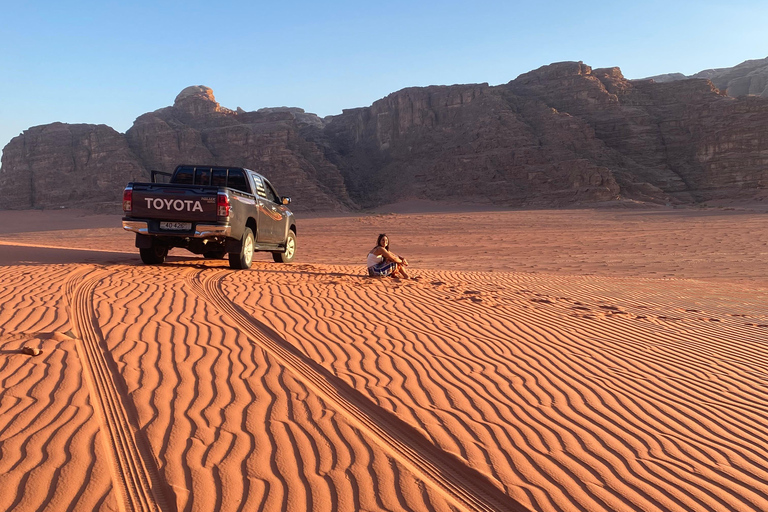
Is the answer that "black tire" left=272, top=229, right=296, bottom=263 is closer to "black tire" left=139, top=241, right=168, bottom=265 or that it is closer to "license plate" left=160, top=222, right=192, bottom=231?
"black tire" left=139, top=241, right=168, bottom=265

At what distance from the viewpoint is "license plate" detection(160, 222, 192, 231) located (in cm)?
1029

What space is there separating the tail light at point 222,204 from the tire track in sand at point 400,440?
4.65 meters

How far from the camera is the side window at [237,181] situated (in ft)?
38.8

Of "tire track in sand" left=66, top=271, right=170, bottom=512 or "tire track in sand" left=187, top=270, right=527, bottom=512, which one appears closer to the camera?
"tire track in sand" left=66, top=271, right=170, bottom=512

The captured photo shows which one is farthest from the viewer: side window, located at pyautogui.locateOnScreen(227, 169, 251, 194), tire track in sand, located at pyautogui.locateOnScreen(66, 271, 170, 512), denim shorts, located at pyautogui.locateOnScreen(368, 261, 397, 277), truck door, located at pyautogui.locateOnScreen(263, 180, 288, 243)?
truck door, located at pyautogui.locateOnScreen(263, 180, 288, 243)

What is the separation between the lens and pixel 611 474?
3416mm

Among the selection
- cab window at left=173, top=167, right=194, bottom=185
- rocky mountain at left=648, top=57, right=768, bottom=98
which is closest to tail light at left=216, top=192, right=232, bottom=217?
Answer: cab window at left=173, top=167, right=194, bottom=185

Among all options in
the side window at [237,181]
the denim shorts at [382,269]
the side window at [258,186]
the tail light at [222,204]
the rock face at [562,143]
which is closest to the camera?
the tail light at [222,204]

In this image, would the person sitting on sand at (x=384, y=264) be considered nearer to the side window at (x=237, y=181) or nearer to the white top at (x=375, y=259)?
the white top at (x=375, y=259)

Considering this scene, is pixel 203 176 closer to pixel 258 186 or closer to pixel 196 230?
pixel 258 186

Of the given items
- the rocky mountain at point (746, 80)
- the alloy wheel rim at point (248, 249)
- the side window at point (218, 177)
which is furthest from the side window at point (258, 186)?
the rocky mountain at point (746, 80)

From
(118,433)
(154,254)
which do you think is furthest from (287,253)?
(118,433)

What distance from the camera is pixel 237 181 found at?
11.9m

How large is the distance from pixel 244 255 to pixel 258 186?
185 centimetres
